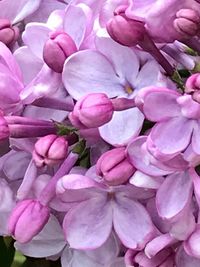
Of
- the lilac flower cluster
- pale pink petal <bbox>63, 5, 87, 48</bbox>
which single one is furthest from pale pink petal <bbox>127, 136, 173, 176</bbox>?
pale pink petal <bbox>63, 5, 87, 48</bbox>

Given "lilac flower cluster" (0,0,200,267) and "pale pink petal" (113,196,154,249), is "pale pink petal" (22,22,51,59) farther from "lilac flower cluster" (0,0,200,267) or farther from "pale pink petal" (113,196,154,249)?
"pale pink petal" (113,196,154,249)

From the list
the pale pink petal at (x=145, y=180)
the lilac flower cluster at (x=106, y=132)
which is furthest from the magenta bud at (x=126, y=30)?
the pale pink petal at (x=145, y=180)

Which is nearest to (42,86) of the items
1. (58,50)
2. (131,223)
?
(58,50)

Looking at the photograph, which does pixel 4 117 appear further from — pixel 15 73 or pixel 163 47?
pixel 163 47

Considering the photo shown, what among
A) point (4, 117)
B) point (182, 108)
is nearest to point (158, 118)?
point (182, 108)

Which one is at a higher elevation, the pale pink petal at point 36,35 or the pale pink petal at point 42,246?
the pale pink petal at point 36,35

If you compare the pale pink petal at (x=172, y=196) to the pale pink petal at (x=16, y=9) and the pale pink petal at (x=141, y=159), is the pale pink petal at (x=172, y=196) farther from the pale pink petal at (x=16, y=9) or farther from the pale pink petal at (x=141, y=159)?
the pale pink petal at (x=16, y=9)

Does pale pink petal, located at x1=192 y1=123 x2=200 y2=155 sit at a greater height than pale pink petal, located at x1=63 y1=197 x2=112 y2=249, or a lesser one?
greater

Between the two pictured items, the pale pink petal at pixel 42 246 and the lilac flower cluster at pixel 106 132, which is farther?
the pale pink petal at pixel 42 246
